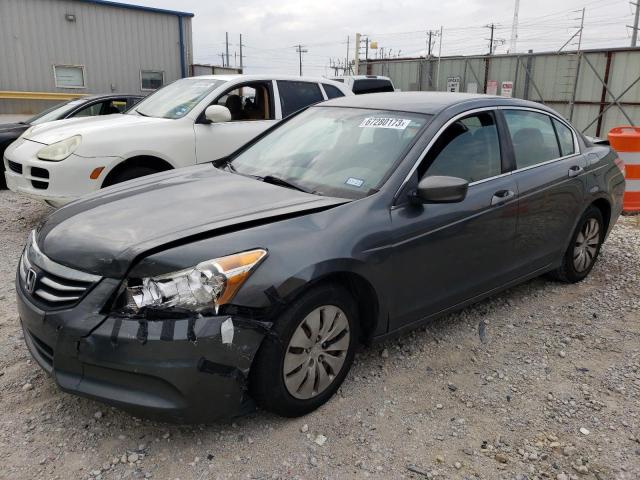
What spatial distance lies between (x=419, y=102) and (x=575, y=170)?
1563 mm

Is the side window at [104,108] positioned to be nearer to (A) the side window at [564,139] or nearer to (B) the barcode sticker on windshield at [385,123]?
(B) the barcode sticker on windshield at [385,123]

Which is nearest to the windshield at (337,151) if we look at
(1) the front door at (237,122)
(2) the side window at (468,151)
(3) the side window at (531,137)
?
(2) the side window at (468,151)

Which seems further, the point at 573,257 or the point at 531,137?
the point at 573,257

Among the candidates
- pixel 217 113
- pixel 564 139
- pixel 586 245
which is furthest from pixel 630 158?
pixel 217 113

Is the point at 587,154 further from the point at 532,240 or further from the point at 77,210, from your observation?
the point at 77,210

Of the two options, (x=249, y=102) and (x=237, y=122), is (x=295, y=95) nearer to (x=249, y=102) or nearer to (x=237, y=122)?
(x=249, y=102)

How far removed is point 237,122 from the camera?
6449 mm

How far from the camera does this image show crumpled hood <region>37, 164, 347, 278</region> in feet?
8.13

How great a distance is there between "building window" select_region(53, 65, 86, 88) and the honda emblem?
664 inches

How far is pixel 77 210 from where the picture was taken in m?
3.04

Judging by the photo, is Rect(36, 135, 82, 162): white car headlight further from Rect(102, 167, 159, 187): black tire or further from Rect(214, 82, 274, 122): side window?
Rect(214, 82, 274, 122): side window

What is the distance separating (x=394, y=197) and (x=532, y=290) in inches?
87.2

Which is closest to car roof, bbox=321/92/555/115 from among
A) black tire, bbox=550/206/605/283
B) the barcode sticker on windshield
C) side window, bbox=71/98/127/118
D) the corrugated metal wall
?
the barcode sticker on windshield

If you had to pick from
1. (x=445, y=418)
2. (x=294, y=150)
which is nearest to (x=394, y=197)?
(x=294, y=150)
